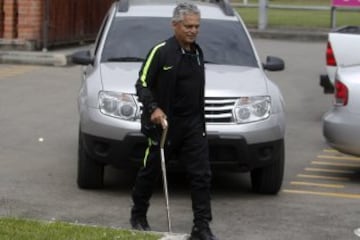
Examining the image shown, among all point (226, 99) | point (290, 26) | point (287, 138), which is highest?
point (226, 99)

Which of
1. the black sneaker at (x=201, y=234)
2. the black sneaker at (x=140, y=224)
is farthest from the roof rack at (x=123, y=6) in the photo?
the black sneaker at (x=201, y=234)

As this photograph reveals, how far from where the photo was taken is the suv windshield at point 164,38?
31.9 feet

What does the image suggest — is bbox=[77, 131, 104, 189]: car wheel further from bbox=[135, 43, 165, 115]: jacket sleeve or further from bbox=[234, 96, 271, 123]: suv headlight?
bbox=[135, 43, 165, 115]: jacket sleeve

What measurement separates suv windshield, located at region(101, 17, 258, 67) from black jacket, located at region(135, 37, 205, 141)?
8.16 feet

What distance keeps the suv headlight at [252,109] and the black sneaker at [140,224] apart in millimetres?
1592

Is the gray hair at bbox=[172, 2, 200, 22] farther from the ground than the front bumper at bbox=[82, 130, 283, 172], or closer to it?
farther from the ground

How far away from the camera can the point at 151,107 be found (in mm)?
6973

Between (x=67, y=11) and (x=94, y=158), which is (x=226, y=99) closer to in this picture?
(x=94, y=158)

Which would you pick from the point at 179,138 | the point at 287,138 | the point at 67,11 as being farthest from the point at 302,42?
the point at 179,138

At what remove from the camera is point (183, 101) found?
7113mm

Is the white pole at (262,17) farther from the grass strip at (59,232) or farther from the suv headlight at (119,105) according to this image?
the grass strip at (59,232)

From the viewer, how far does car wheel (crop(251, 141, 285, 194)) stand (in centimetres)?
896

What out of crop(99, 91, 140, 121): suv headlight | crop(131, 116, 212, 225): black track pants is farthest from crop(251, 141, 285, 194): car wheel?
crop(131, 116, 212, 225): black track pants

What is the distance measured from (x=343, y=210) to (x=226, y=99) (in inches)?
57.6
